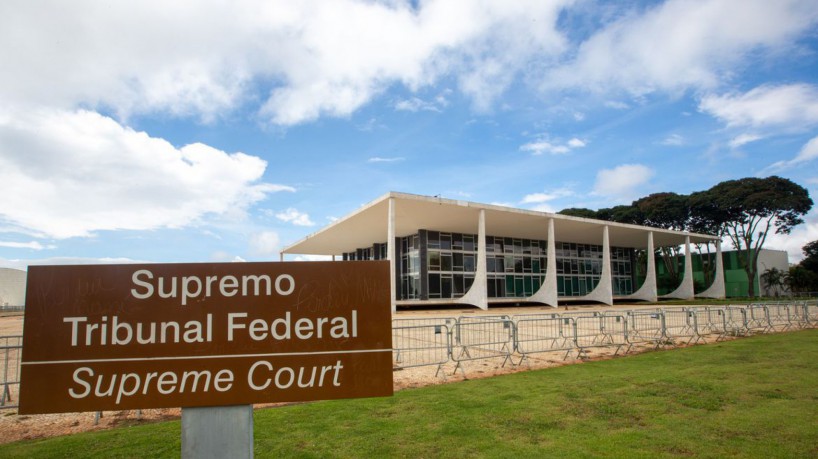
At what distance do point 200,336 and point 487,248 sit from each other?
129 ft

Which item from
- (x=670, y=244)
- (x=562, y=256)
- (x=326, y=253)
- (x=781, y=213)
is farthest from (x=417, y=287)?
(x=781, y=213)

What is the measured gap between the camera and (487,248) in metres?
41.4

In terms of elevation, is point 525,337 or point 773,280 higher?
point 773,280

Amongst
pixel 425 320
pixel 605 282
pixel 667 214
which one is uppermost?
pixel 667 214

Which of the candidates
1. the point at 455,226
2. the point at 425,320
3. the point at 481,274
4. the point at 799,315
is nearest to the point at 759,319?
the point at 799,315

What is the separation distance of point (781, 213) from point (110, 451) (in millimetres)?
60119

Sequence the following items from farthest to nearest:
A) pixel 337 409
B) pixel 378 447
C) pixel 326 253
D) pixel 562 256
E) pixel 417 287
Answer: pixel 326 253 < pixel 562 256 < pixel 417 287 < pixel 337 409 < pixel 378 447

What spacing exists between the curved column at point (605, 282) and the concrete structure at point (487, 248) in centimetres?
9

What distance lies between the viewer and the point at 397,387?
26.9 ft

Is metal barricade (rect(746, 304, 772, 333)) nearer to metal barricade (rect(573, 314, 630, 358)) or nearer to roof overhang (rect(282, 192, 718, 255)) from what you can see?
metal barricade (rect(573, 314, 630, 358))

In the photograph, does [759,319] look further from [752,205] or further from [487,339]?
[752,205]

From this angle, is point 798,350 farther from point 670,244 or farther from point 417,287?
point 670,244

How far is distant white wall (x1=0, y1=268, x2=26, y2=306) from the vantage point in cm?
6556

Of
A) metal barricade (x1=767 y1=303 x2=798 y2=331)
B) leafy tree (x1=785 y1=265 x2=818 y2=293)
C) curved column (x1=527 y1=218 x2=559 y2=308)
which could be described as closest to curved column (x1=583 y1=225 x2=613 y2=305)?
curved column (x1=527 y1=218 x2=559 y2=308)
